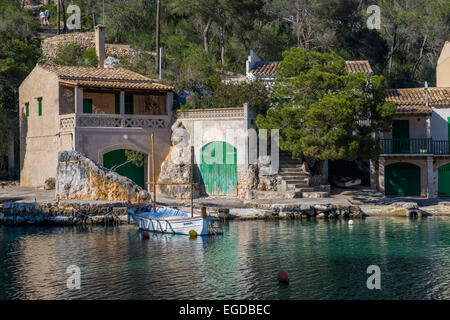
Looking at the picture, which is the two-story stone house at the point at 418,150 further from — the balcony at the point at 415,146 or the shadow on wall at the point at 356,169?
the shadow on wall at the point at 356,169

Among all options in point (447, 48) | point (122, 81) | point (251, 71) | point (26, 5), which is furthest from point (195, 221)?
point (26, 5)

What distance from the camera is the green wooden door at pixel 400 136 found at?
116ft

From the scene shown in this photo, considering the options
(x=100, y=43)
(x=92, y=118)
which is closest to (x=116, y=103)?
(x=92, y=118)

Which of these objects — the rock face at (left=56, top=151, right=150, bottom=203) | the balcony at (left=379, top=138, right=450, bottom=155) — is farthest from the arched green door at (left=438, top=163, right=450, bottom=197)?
the rock face at (left=56, top=151, right=150, bottom=203)

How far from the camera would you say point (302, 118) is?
100ft

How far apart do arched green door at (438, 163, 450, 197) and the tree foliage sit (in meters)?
6.25

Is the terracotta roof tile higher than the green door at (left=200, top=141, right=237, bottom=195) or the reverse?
higher

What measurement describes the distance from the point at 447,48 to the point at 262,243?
23.5 meters

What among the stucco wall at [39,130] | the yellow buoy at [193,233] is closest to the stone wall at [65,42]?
the stucco wall at [39,130]

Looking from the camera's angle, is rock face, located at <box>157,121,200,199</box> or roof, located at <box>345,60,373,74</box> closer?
rock face, located at <box>157,121,200,199</box>

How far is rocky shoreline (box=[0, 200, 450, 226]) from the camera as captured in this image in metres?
27.6

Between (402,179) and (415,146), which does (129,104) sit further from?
(415,146)

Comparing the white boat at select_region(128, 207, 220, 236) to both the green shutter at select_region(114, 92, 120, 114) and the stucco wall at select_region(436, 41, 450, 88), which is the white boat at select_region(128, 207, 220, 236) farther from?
the stucco wall at select_region(436, 41, 450, 88)

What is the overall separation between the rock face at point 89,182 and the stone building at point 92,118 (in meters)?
2.44
